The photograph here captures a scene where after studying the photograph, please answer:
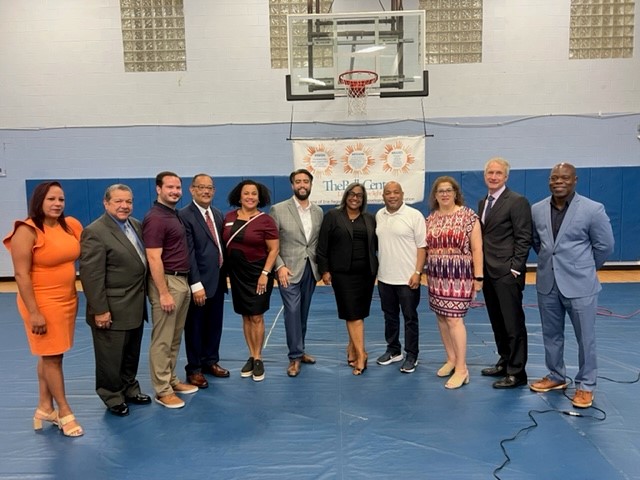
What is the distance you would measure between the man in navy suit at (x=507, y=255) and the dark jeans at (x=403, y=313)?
58 cm

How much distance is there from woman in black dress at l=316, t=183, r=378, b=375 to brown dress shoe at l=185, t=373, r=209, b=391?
1.20m

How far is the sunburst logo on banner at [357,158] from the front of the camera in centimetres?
749

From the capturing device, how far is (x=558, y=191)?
10.5 ft

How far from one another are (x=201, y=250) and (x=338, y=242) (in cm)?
106

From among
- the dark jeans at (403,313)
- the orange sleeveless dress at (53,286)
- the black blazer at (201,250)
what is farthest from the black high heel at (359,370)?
the orange sleeveless dress at (53,286)

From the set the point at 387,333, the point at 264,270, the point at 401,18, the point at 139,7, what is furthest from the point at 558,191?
the point at 139,7

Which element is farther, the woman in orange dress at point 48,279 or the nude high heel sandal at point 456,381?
the nude high heel sandal at point 456,381

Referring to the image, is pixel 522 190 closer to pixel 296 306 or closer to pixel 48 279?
pixel 296 306

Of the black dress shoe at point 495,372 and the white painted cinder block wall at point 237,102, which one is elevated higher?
the white painted cinder block wall at point 237,102

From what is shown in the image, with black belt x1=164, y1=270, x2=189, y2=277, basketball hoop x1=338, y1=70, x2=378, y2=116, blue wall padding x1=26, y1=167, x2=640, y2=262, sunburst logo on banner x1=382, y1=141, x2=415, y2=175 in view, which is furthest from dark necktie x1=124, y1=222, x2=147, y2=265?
sunburst logo on banner x1=382, y1=141, x2=415, y2=175

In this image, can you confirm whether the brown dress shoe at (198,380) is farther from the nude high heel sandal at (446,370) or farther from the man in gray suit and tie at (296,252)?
the nude high heel sandal at (446,370)

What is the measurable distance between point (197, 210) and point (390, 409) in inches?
78.4

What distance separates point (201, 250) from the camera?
3512 mm

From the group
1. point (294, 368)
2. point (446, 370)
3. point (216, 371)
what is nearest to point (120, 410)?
point (216, 371)
